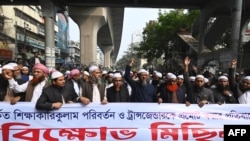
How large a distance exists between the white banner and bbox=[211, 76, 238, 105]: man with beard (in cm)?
77

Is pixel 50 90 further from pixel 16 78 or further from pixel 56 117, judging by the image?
pixel 16 78

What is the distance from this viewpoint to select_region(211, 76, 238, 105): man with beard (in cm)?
655

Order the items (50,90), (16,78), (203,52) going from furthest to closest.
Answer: (203,52) < (16,78) < (50,90)

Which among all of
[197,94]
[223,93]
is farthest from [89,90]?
[223,93]

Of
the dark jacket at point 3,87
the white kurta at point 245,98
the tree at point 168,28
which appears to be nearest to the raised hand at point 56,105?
the dark jacket at point 3,87

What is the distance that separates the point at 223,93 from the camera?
→ 671 centimetres

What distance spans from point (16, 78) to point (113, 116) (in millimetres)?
2063

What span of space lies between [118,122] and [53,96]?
1.02m

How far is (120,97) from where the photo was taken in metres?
6.21

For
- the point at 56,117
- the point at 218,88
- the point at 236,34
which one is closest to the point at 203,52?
the point at 236,34

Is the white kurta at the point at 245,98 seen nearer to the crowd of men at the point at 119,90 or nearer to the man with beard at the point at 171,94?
the crowd of men at the point at 119,90

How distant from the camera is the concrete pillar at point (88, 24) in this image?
3197cm

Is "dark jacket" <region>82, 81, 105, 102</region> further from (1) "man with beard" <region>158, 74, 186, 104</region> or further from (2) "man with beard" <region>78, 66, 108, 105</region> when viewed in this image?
(1) "man with beard" <region>158, 74, 186, 104</region>

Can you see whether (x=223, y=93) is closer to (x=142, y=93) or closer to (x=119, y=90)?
(x=142, y=93)
